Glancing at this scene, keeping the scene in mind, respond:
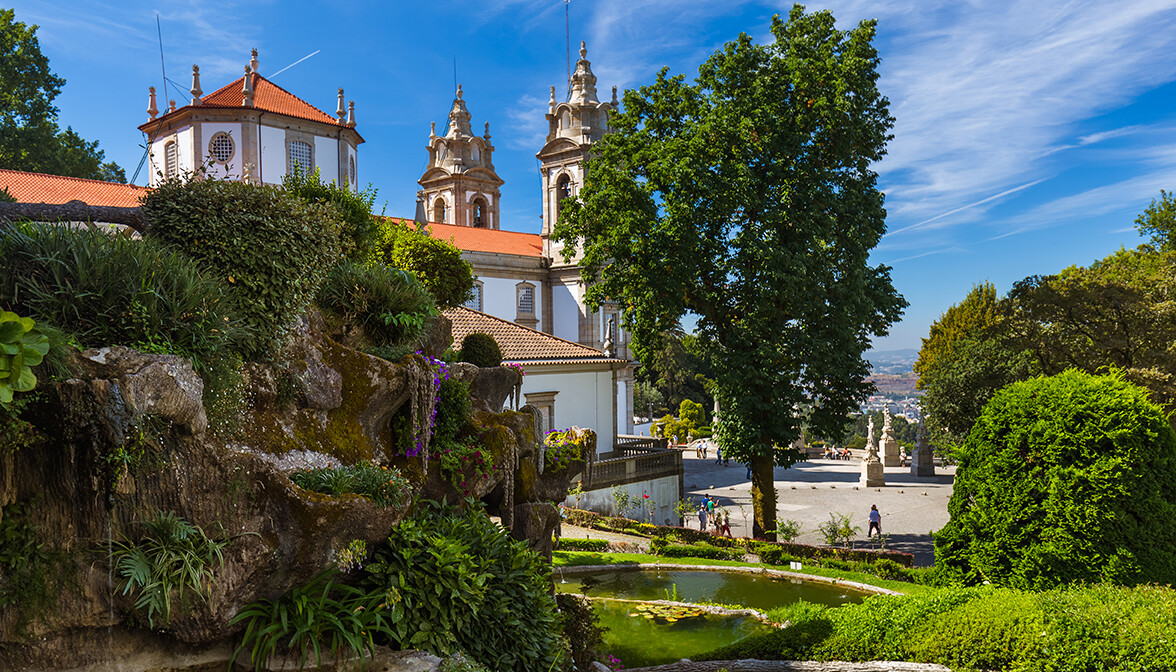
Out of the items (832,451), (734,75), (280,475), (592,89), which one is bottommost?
(832,451)

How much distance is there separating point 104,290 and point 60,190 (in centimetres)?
2392

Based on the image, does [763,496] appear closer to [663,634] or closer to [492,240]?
[663,634]

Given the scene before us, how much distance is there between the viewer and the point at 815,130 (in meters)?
18.1

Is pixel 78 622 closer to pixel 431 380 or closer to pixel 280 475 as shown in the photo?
pixel 280 475

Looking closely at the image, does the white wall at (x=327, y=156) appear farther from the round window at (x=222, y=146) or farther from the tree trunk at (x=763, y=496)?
the tree trunk at (x=763, y=496)

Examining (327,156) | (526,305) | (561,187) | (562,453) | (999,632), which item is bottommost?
(999,632)

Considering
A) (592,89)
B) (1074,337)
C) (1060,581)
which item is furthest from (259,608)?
(592,89)

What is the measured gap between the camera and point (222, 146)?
29.0 m

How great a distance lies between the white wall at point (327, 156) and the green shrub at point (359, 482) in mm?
26125

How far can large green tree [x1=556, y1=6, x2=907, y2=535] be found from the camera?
17422 mm

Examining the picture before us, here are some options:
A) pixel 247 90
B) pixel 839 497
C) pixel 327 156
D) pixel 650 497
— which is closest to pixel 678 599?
pixel 650 497

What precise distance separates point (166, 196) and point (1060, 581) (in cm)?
1262

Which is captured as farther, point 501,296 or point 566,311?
point 566,311

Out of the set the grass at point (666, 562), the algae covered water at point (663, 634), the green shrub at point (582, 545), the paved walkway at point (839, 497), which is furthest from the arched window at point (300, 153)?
the algae covered water at point (663, 634)
